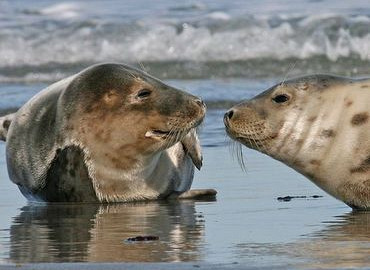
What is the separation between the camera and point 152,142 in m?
7.53

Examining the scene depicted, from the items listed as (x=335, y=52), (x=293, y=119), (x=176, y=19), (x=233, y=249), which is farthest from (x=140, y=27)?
(x=233, y=249)

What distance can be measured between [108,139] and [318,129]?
4.12 ft

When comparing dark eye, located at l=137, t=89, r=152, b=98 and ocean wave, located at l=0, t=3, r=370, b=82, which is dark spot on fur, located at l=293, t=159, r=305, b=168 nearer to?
dark eye, located at l=137, t=89, r=152, b=98

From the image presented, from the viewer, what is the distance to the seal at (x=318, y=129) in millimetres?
6773

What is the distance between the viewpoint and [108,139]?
760cm

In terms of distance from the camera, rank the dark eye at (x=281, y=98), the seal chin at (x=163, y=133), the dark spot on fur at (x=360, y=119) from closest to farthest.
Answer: the dark spot on fur at (x=360, y=119)
the dark eye at (x=281, y=98)
the seal chin at (x=163, y=133)

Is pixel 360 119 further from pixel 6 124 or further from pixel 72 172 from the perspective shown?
pixel 6 124

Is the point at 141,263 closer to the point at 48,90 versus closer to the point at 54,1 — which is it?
the point at 48,90

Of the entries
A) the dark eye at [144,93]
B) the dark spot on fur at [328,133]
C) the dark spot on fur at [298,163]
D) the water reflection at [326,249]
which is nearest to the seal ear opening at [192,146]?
the dark eye at [144,93]

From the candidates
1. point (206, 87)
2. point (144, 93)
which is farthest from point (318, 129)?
point (206, 87)

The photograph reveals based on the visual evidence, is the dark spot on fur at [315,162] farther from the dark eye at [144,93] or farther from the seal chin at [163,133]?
the dark eye at [144,93]

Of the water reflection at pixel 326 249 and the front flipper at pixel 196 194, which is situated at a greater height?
the water reflection at pixel 326 249

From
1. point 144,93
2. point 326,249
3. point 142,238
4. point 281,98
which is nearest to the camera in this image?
point 326,249

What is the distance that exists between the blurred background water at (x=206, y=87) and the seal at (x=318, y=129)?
0.61 ft
